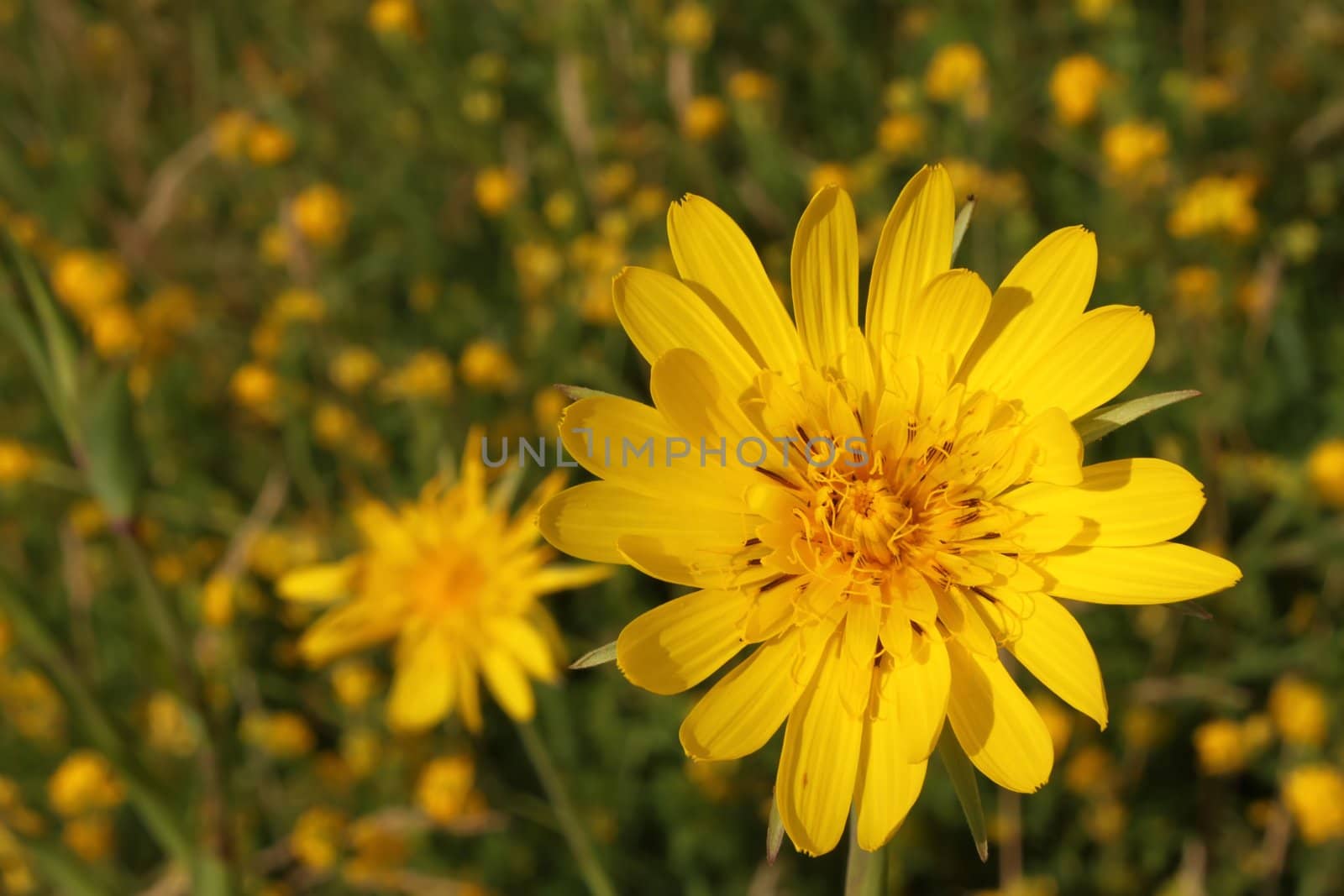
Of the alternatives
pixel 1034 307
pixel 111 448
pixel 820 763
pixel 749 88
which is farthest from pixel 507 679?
pixel 749 88

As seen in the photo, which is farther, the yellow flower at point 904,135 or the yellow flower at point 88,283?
the yellow flower at point 88,283

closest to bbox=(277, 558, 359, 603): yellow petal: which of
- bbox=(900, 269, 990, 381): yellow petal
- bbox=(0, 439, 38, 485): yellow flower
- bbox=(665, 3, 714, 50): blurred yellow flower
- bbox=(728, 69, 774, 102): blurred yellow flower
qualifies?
bbox=(0, 439, 38, 485): yellow flower

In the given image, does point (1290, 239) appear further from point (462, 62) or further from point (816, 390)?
point (462, 62)

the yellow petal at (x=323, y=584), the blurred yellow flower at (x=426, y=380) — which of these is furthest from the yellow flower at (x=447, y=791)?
the blurred yellow flower at (x=426, y=380)

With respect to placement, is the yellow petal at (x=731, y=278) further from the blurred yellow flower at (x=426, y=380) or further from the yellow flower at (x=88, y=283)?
the yellow flower at (x=88, y=283)

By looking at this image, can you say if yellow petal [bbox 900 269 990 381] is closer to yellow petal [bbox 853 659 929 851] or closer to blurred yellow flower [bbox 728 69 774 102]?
yellow petal [bbox 853 659 929 851]

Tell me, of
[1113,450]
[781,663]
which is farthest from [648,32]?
[781,663]

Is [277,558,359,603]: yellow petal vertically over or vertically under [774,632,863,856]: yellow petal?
over
